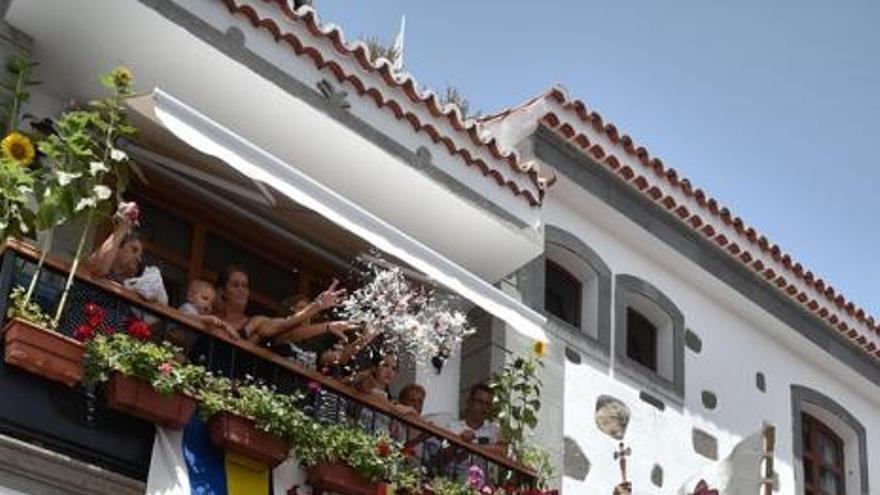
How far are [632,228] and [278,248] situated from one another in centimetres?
365

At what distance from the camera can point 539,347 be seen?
35.9 ft

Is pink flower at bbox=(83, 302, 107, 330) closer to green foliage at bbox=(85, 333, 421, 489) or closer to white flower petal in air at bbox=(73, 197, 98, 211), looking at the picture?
green foliage at bbox=(85, 333, 421, 489)

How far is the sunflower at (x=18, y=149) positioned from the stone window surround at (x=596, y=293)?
4904 millimetres

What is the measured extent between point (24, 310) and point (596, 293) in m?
5.96

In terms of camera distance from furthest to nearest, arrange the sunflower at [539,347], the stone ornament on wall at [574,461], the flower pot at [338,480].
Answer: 1. the stone ornament on wall at [574,461]
2. the sunflower at [539,347]
3. the flower pot at [338,480]

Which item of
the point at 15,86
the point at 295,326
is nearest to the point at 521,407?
the point at 295,326

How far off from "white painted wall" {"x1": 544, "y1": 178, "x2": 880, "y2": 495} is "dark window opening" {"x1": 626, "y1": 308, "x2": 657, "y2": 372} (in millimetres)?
304

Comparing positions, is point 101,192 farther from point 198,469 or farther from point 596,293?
point 596,293

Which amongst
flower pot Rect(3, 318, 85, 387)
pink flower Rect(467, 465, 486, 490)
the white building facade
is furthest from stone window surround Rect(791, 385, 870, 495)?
flower pot Rect(3, 318, 85, 387)

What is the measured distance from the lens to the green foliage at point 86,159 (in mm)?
7961

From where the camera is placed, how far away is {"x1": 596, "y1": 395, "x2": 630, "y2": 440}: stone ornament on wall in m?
11.9

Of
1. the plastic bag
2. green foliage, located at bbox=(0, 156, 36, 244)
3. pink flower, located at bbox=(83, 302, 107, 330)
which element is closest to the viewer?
pink flower, located at bbox=(83, 302, 107, 330)

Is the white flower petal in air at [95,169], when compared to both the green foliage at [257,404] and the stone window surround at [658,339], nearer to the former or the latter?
the green foliage at [257,404]

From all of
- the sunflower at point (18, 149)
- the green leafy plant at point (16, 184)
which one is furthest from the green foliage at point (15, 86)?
the sunflower at point (18, 149)
